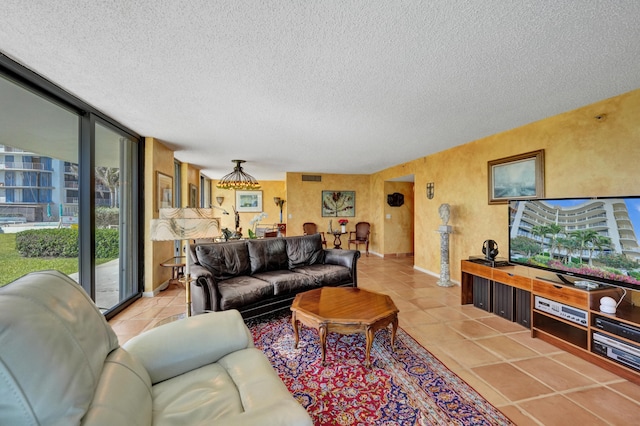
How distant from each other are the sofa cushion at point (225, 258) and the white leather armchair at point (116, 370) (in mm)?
1783

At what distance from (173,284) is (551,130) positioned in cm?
584

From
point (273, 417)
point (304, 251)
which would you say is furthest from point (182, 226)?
point (304, 251)

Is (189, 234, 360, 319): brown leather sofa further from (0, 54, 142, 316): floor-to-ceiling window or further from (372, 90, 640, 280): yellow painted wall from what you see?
(372, 90, 640, 280): yellow painted wall

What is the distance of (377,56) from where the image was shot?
6.35ft

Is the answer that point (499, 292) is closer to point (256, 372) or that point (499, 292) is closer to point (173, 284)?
point (256, 372)

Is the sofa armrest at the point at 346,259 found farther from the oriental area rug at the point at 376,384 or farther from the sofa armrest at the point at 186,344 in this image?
the sofa armrest at the point at 186,344

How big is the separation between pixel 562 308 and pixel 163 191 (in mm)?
5312

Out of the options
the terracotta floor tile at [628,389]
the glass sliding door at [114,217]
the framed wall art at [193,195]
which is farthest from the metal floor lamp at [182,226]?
the framed wall art at [193,195]

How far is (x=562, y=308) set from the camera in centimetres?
251

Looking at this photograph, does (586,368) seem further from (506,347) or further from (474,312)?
(474,312)

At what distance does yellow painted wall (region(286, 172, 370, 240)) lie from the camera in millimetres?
7582

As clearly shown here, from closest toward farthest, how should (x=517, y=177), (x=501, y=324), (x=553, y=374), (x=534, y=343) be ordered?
(x=553, y=374) → (x=534, y=343) → (x=501, y=324) → (x=517, y=177)

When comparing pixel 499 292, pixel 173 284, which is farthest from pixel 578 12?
pixel 173 284

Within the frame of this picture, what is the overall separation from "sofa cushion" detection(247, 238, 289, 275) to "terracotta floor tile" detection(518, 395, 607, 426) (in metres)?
2.90
